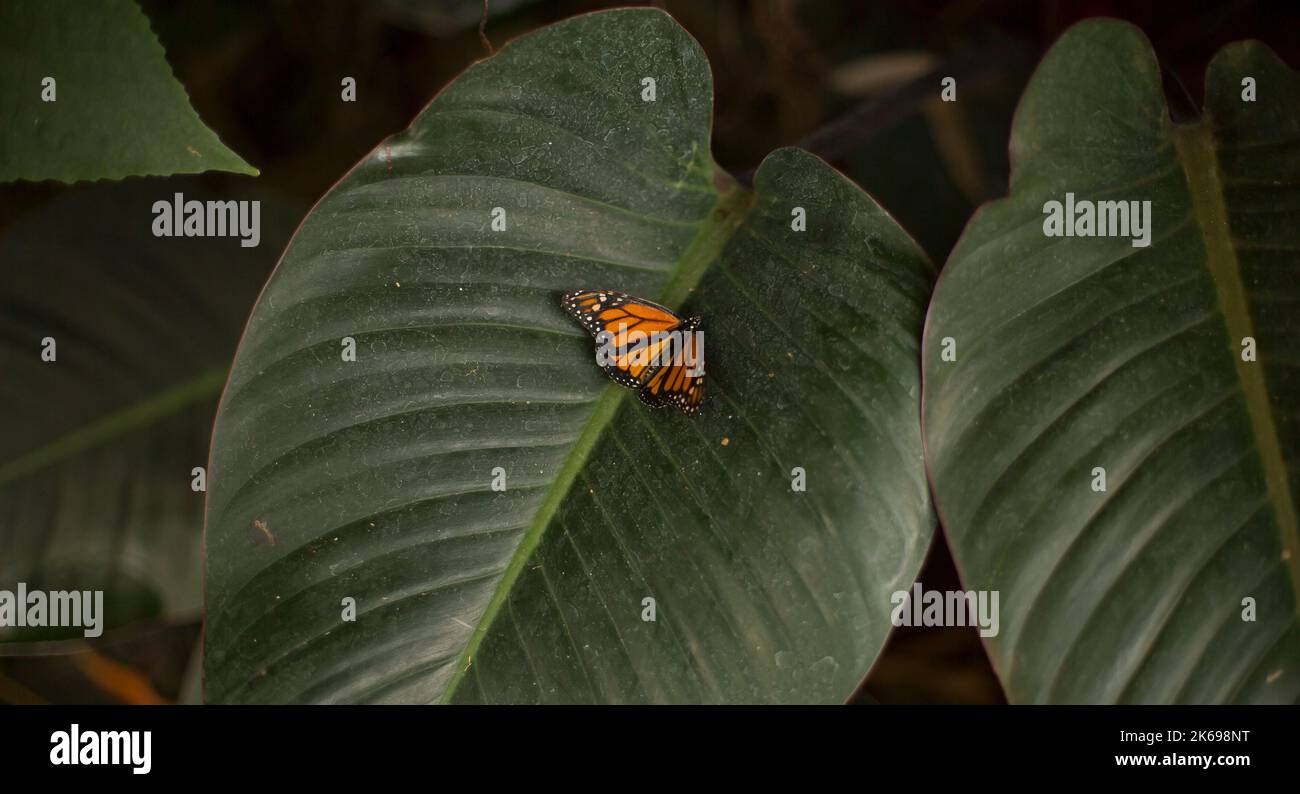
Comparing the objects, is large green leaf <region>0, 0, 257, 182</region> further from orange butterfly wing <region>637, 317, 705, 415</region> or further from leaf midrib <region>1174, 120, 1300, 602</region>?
leaf midrib <region>1174, 120, 1300, 602</region>

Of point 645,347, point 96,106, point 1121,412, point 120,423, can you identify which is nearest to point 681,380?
point 645,347

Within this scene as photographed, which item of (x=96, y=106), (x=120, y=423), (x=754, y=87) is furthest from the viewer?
(x=754, y=87)

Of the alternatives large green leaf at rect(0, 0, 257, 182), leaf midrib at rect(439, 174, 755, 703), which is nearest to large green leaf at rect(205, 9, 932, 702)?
leaf midrib at rect(439, 174, 755, 703)

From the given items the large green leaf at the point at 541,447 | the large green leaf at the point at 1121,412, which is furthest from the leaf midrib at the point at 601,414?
the large green leaf at the point at 1121,412

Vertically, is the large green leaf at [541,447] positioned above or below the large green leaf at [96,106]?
below

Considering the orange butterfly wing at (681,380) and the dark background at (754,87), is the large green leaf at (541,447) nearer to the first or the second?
the orange butterfly wing at (681,380)

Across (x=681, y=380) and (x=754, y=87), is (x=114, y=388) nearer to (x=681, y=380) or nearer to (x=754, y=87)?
(x=681, y=380)
